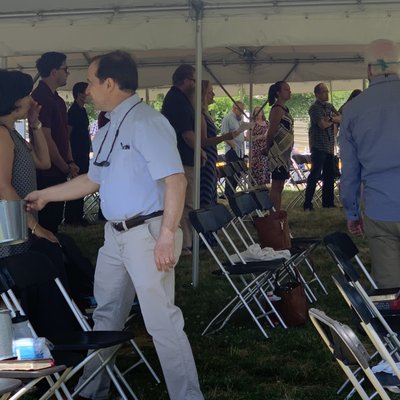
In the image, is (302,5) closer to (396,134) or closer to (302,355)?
(396,134)

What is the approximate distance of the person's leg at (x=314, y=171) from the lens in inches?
452

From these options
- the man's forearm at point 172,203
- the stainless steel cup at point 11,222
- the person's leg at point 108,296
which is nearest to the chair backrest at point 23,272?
the person's leg at point 108,296

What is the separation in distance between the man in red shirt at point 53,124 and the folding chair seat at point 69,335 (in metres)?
2.15

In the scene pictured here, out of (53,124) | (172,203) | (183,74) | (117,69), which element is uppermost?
(183,74)

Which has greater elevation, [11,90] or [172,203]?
[11,90]

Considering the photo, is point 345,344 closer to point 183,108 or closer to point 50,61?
point 50,61

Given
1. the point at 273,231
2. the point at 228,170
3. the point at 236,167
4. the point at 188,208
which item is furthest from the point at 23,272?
the point at 236,167

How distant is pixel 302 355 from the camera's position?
4.72 meters

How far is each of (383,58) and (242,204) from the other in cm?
220

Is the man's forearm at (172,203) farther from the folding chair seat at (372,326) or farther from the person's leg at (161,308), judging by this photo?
the folding chair seat at (372,326)

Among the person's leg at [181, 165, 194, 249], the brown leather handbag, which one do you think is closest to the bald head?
the brown leather handbag

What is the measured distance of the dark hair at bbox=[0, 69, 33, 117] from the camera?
4.13m

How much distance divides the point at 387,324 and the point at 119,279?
1.18 metres

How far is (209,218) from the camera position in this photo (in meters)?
5.29
